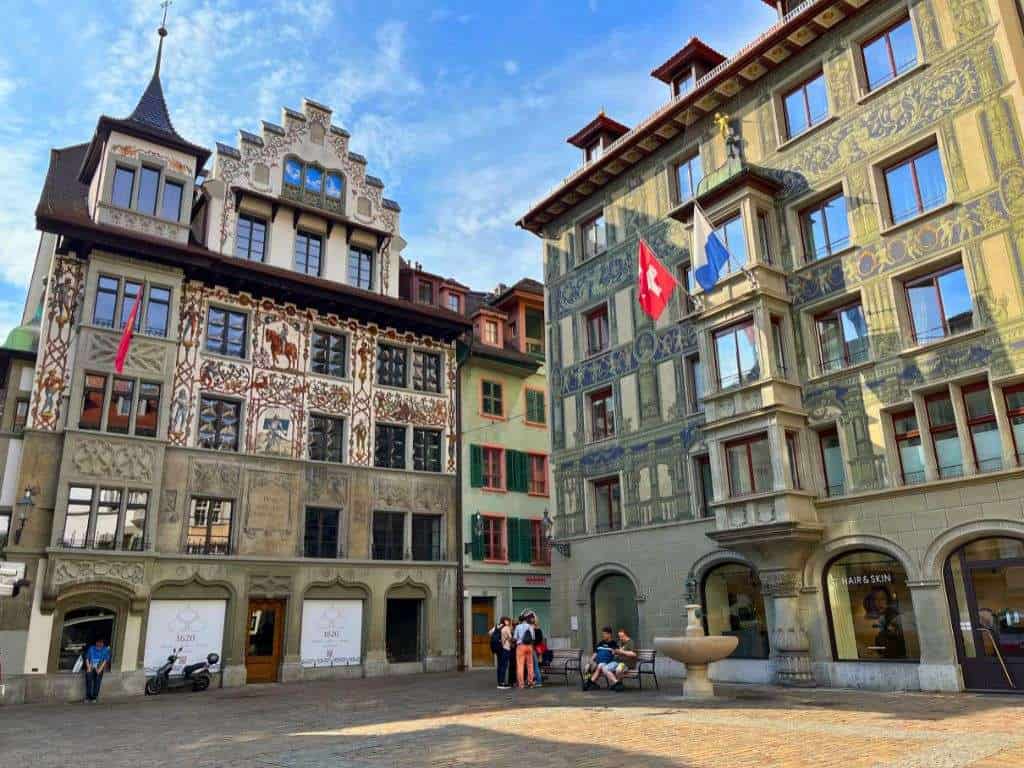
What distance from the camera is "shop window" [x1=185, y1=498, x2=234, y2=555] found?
25.1m

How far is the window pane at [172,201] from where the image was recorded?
87.8ft

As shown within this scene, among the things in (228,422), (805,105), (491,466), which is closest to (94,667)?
(228,422)

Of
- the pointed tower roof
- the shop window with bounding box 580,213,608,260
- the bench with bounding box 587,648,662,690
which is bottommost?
the bench with bounding box 587,648,662,690

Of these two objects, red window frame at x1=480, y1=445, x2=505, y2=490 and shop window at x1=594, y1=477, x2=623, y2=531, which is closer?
shop window at x1=594, y1=477, x2=623, y2=531

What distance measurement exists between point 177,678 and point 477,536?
1235 cm

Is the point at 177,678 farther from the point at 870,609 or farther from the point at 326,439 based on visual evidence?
the point at 870,609

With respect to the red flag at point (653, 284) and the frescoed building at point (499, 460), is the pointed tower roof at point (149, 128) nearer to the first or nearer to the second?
the frescoed building at point (499, 460)

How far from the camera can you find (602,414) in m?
26.4

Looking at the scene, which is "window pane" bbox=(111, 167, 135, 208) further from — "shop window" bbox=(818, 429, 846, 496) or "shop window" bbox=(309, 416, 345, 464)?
"shop window" bbox=(818, 429, 846, 496)

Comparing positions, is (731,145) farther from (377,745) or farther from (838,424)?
(377,745)

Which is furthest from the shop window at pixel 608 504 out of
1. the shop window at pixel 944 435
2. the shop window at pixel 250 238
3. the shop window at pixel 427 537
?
the shop window at pixel 250 238

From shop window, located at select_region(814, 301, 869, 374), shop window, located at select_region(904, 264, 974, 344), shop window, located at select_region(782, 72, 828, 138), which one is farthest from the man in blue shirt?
shop window, located at select_region(782, 72, 828, 138)

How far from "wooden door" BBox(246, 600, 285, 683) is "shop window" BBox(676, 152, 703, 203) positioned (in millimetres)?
19221

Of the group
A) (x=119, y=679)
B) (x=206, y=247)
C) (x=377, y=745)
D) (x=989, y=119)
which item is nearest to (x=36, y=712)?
(x=119, y=679)
